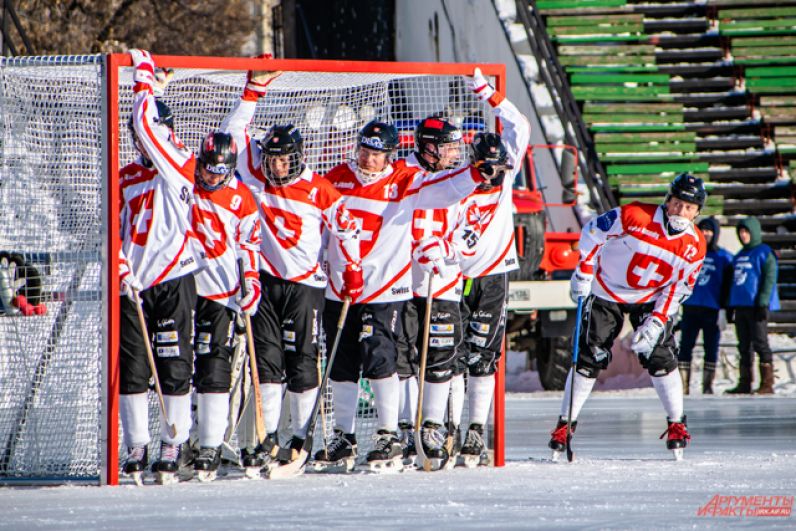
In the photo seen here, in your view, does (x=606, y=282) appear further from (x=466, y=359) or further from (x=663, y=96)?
(x=663, y=96)

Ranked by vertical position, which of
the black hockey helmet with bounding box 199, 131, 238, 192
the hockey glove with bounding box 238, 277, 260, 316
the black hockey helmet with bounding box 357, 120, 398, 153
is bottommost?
the hockey glove with bounding box 238, 277, 260, 316

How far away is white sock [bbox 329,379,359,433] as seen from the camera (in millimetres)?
6918

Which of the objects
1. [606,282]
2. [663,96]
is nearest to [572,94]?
[663,96]

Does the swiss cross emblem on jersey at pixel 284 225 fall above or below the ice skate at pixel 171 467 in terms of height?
above

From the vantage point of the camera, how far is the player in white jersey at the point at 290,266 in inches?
265

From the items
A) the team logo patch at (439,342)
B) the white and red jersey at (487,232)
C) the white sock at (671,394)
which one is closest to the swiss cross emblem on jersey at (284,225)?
the team logo patch at (439,342)

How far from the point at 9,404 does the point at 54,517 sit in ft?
5.60

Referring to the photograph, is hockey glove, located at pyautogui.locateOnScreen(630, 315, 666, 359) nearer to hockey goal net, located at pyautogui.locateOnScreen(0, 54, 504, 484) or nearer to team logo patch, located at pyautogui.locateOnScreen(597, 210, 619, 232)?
team logo patch, located at pyautogui.locateOnScreen(597, 210, 619, 232)

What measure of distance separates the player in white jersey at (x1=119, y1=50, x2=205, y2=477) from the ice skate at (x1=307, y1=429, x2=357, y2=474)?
68 cm

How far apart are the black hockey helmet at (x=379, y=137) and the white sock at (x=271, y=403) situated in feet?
4.00

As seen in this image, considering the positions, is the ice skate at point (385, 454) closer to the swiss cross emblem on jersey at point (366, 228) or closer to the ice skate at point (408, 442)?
the ice skate at point (408, 442)

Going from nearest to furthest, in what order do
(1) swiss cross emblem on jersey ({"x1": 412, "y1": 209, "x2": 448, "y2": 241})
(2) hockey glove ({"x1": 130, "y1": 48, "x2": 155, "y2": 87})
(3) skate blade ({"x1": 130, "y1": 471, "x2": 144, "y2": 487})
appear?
1. (3) skate blade ({"x1": 130, "y1": 471, "x2": 144, "y2": 487})
2. (2) hockey glove ({"x1": 130, "y1": 48, "x2": 155, "y2": 87})
3. (1) swiss cross emblem on jersey ({"x1": 412, "y1": 209, "x2": 448, "y2": 241})

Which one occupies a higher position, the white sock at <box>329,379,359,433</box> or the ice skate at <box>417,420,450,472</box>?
the white sock at <box>329,379,359,433</box>

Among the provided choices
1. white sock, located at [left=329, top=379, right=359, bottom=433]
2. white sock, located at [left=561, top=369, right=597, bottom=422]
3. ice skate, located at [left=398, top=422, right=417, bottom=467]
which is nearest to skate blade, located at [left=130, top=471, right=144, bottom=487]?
white sock, located at [left=329, top=379, right=359, bottom=433]
